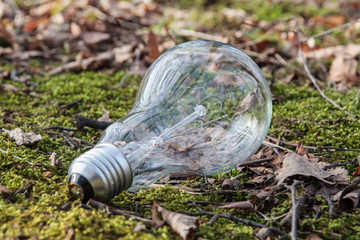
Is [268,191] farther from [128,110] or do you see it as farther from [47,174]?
[128,110]

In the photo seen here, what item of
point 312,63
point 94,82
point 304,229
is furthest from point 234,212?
point 312,63

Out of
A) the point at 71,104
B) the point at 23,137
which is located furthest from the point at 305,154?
the point at 71,104

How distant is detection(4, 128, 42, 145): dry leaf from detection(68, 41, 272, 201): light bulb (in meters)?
0.64

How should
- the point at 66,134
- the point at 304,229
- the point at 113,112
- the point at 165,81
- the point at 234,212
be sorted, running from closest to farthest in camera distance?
1. the point at 304,229
2. the point at 234,212
3. the point at 165,81
4. the point at 66,134
5. the point at 113,112

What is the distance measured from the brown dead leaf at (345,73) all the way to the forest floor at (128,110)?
13mm

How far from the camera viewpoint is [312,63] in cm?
480

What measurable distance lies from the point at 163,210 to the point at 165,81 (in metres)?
0.87

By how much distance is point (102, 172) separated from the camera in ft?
5.94

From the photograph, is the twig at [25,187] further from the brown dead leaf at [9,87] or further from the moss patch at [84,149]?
the brown dead leaf at [9,87]

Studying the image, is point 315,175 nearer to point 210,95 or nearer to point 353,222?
point 353,222

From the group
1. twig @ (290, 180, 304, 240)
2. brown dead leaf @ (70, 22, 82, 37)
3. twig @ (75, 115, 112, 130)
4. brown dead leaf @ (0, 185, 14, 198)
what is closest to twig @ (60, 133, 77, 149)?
twig @ (75, 115, 112, 130)

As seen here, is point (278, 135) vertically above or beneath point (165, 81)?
beneath

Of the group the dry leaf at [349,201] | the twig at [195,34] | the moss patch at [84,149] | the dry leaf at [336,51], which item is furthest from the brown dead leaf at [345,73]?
the dry leaf at [349,201]

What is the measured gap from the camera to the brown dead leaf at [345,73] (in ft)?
13.7
